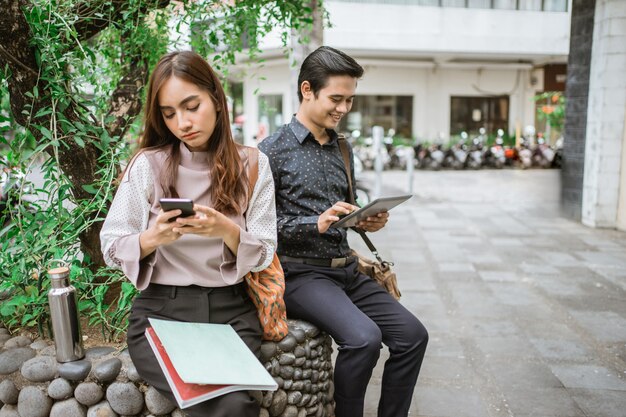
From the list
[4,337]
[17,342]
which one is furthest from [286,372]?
[4,337]

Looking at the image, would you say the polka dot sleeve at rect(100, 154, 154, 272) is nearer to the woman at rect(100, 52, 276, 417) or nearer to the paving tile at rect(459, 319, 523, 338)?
the woman at rect(100, 52, 276, 417)

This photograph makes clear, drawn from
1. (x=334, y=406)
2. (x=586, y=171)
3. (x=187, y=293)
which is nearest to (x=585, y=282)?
(x=586, y=171)

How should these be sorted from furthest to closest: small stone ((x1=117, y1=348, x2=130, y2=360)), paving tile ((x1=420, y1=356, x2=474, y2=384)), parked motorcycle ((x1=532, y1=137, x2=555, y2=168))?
parked motorcycle ((x1=532, y1=137, x2=555, y2=168)), paving tile ((x1=420, y1=356, x2=474, y2=384)), small stone ((x1=117, y1=348, x2=130, y2=360))

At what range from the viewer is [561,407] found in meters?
2.84

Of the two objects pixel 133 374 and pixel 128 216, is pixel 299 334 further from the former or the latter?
pixel 128 216

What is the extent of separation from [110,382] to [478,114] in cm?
1834

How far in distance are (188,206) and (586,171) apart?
22.3 ft

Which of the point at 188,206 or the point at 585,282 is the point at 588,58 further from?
the point at 188,206

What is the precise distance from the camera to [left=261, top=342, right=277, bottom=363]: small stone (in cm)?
208

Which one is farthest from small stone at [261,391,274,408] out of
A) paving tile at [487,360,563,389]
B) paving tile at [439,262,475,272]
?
paving tile at [439,262,475,272]

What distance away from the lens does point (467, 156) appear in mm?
15805

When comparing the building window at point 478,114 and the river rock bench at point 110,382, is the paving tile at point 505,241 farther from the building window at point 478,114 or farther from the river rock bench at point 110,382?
the building window at point 478,114

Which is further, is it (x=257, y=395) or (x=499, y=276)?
(x=499, y=276)

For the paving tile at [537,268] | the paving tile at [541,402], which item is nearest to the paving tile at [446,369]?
the paving tile at [541,402]
